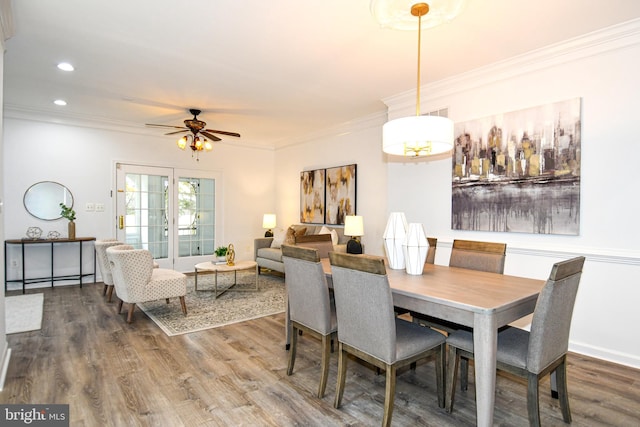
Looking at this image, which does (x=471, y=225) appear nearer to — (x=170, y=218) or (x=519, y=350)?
(x=519, y=350)

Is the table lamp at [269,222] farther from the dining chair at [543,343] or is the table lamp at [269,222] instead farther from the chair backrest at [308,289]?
the dining chair at [543,343]

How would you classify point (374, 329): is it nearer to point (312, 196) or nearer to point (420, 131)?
point (420, 131)

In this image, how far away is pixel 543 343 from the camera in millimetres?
1753

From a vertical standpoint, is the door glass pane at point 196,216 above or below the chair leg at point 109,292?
above

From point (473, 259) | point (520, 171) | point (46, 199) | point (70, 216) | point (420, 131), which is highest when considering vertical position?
point (420, 131)

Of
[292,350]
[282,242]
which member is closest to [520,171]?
[292,350]

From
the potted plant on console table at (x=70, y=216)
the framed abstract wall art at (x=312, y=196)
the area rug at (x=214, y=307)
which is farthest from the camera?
the framed abstract wall art at (x=312, y=196)

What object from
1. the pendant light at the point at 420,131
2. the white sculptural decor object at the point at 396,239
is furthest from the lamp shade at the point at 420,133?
the white sculptural decor object at the point at 396,239

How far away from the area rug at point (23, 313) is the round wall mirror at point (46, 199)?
1.25 meters

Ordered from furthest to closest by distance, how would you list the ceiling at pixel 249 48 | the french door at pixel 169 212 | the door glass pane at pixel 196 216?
the door glass pane at pixel 196 216 → the french door at pixel 169 212 → the ceiling at pixel 249 48

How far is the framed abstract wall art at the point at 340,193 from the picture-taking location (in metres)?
5.77

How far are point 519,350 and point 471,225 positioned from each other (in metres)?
1.98

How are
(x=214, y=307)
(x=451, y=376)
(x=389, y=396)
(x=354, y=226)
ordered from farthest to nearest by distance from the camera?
(x=354, y=226) < (x=214, y=307) < (x=451, y=376) < (x=389, y=396)

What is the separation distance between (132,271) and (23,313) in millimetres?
1540
